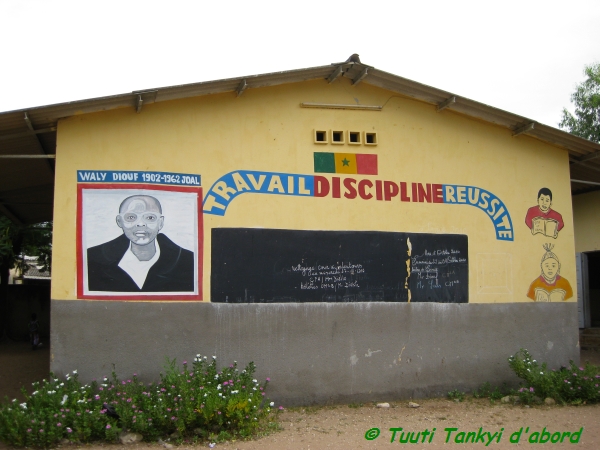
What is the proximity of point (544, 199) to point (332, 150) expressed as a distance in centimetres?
400

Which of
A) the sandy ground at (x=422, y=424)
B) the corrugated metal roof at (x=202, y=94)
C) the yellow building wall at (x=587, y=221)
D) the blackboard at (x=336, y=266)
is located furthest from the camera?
the yellow building wall at (x=587, y=221)

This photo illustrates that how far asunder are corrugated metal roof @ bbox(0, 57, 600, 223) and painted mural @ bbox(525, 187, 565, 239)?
96 centimetres

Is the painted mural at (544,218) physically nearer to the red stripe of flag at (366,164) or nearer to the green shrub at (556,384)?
the green shrub at (556,384)

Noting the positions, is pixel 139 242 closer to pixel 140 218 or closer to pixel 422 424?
pixel 140 218

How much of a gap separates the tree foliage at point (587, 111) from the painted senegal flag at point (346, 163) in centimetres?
1242

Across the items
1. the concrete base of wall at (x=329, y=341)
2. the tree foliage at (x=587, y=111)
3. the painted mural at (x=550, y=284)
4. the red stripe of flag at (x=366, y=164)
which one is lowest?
the concrete base of wall at (x=329, y=341)

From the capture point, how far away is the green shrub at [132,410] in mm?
6512

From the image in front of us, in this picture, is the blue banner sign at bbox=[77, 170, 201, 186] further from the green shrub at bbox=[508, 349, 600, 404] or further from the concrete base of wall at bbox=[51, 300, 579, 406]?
the green shrub at bbox=[508, 349, 600, 404]

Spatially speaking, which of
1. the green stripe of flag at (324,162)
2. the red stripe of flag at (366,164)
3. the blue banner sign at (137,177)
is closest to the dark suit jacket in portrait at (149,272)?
the blue banner sign at (137,177)

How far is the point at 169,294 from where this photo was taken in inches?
314

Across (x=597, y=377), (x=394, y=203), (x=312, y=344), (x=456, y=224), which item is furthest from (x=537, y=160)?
(x=312, y=344)

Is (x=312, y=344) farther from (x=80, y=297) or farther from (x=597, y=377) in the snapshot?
(x=597, y=377)

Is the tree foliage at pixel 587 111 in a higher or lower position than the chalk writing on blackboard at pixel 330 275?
higher

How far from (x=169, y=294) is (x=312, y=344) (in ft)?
7.17
